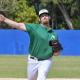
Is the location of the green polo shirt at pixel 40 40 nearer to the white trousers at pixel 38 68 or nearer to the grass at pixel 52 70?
the white trousers at pixel 38 68

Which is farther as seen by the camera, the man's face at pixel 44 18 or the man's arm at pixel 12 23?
the man's face at pixel 44 18

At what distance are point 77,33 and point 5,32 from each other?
6.19 m

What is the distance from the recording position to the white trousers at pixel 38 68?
8999 mm

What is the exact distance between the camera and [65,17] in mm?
59375

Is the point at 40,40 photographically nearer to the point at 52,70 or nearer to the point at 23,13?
the point at 52,70

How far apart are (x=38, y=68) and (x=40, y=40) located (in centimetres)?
62

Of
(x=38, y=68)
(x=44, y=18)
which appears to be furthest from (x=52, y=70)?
(x=44, y=18)

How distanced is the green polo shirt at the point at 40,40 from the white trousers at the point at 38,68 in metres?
0.13

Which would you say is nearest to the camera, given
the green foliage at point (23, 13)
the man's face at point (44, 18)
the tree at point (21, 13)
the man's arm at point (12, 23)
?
the man's arm at point (12, 23)

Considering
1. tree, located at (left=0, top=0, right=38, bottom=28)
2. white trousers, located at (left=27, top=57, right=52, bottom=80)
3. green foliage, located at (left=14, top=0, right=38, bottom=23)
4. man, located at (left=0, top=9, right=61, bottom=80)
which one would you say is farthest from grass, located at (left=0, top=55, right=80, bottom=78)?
green foliage, located at (left=14, top=0, right=38, bottom=23)

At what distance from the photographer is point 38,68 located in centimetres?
914

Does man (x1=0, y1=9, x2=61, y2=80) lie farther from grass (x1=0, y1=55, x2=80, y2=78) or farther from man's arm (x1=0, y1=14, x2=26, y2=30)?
grass (x1=0, y1=55, x2=80, y2=78)

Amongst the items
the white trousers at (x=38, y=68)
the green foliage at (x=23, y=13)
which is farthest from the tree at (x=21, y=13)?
the white trousers at (x=38, y=68)

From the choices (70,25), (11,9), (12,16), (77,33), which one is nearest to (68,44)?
(77,33)
